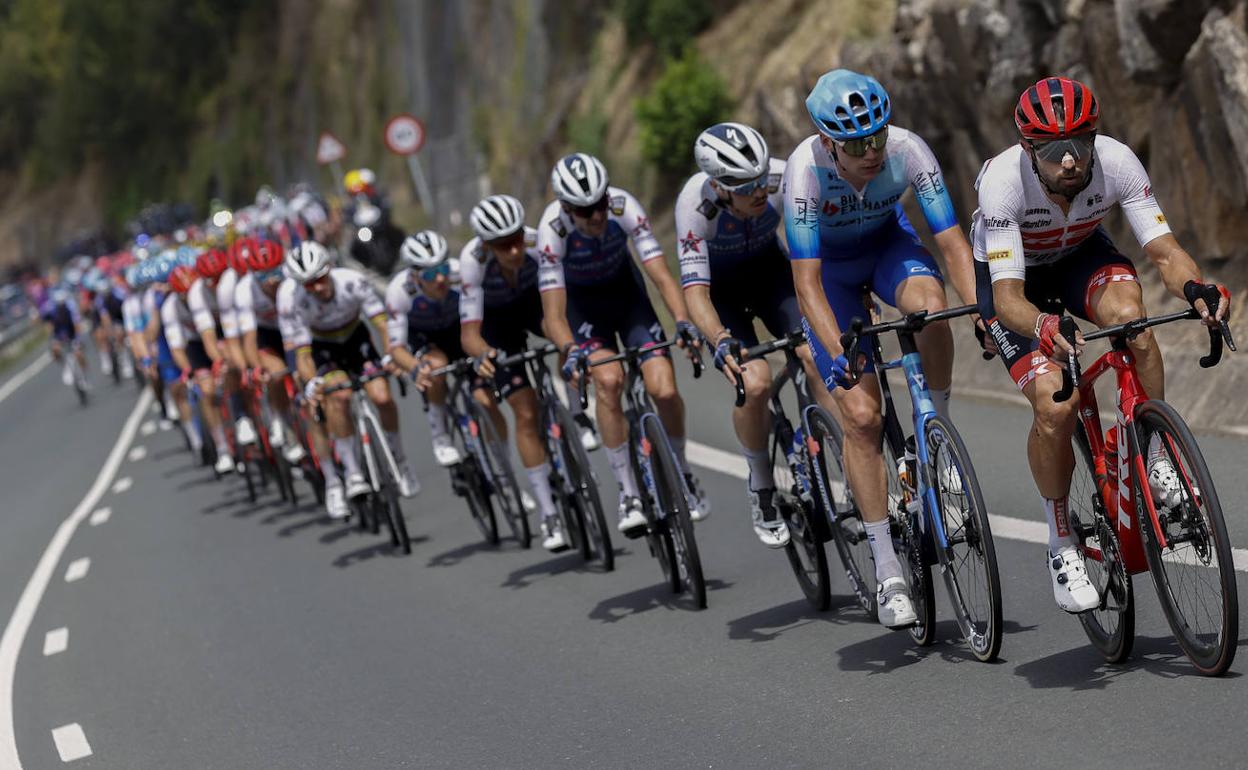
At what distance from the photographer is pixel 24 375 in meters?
48.0

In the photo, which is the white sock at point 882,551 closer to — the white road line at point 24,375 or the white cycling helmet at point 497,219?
the white cycling helmet at point 497,219

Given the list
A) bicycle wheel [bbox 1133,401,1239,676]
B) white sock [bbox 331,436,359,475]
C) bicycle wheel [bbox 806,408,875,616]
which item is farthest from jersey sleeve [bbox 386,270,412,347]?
bicycle wheel [bbox 1133,401,1239,676]

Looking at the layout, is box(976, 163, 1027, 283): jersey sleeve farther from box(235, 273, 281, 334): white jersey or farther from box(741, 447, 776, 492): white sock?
box(235, 273, 281, 334): white jersey

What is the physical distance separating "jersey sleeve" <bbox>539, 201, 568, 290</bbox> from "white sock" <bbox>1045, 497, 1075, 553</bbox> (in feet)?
12.2

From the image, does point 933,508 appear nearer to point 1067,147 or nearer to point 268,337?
point 1067,147

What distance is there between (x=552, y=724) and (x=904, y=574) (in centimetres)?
148

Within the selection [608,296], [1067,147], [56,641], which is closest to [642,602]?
[608,296]

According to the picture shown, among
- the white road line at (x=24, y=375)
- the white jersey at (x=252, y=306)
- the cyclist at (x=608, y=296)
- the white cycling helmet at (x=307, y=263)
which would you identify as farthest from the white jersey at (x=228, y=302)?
the white road line at (x=24, y=375)

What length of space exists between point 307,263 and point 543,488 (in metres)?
3.14

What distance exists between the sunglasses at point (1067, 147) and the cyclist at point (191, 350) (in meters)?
13.3

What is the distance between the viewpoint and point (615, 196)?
9.42 metres

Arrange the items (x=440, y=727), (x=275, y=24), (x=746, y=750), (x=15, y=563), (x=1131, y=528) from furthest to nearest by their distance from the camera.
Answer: (x=275, y=24) → (x=15, y=563) → (x=440, y=727) → (x=746, y=750) → (x=1131, y=528)

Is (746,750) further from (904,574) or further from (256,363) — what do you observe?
(256,363)

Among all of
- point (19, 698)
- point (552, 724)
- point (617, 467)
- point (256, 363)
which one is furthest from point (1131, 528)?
point (256, 363)
